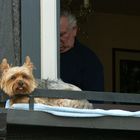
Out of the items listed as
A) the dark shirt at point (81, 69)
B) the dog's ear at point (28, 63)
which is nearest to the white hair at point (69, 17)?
the dark shirt at point (81, 69)

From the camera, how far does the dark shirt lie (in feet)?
18.0

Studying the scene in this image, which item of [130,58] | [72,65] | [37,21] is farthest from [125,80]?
[37,21]

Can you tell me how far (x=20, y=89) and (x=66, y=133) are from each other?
0.43 m

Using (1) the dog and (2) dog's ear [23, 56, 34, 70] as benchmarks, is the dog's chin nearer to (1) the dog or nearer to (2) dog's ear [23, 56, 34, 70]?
(1) the dog

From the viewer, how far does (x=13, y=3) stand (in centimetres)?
479

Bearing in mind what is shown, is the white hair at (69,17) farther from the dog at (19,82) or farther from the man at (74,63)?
the dog at (19,82)

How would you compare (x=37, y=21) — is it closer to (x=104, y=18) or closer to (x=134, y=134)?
(x=134, y=134)

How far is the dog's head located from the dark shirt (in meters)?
1.02

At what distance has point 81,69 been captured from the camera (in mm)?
5574

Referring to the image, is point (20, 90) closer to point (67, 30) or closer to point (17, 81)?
point (17, 81)

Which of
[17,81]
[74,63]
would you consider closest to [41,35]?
[17,81]

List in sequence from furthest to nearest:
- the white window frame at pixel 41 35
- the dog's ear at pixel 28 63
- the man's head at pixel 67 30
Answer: the man's head at pixel 67 30 → the white window frame at pixel 41 35 → the dog's ear at pixel 28 63

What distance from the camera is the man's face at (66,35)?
542 centimetres

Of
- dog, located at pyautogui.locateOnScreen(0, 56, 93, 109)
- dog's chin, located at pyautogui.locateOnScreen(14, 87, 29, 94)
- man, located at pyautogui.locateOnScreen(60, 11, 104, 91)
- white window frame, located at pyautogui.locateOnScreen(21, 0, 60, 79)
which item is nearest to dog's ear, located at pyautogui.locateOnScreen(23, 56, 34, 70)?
dog, located at pyautogui.locateOnScreen(0, 56, 93, 109)
